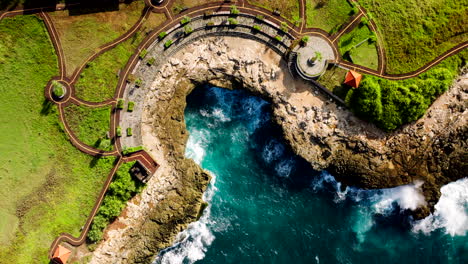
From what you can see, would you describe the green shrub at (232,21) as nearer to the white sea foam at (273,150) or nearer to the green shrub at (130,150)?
the white sea foam at (273,150)

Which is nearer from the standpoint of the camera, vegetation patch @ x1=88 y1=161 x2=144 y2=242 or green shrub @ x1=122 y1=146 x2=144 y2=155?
vegetation patch @ x1=88 y1=161 x2=144 y2=242

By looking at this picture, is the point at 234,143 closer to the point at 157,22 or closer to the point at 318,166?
the point at 318,166

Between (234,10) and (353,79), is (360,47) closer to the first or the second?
(353,79)

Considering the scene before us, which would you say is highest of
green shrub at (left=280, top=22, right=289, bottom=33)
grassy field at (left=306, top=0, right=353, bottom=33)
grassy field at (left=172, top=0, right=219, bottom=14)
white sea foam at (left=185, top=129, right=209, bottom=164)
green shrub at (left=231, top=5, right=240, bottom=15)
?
grassy field at (left=306, top=0, right=353, bottom=33)

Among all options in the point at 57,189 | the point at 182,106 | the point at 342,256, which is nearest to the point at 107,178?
the point at 57,189

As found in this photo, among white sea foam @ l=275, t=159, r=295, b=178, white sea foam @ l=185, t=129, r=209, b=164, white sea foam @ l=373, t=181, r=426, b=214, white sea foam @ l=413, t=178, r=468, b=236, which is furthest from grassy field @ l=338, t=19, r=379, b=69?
white sea foam @ l=185, t=129, r=209, b=164

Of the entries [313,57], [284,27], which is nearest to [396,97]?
[313,57]

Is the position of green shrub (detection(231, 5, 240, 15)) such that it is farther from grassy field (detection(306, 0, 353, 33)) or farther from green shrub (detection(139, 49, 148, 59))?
green shrub (detection(139, 49, 148, 59))
